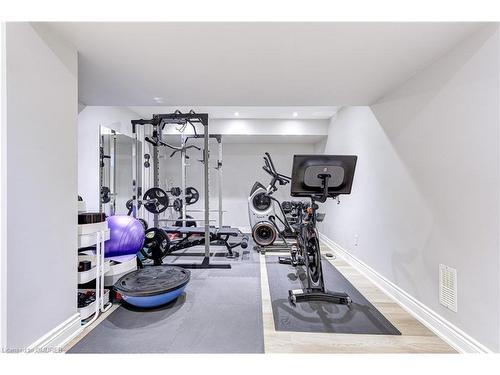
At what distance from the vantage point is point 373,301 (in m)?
2.20

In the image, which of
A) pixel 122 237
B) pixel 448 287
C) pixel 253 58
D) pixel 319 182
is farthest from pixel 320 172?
pixel 122 237

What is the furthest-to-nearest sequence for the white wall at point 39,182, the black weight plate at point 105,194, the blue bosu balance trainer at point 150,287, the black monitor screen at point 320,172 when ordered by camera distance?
1. the black weight plate at point 105,194
2. the black monitor screen at point 320,172
3. the blue bosu balance trainer at point 150,287
4. the white wall at point 39,182

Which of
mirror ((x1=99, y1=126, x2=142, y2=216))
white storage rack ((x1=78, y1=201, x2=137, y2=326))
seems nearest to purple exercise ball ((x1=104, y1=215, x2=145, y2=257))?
white storage rack ((x1=78, y1=201, x2=137, y2=326))

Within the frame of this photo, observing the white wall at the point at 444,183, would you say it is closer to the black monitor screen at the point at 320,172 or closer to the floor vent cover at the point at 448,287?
the floor vent cover at the point at 448,287

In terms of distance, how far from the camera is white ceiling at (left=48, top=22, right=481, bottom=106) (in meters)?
1.44

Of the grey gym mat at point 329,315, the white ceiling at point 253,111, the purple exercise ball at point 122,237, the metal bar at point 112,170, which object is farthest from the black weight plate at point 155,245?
the white ceiling at point 253,111

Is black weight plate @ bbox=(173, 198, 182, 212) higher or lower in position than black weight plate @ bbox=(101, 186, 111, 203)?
lower

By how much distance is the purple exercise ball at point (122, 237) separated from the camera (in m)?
2.19

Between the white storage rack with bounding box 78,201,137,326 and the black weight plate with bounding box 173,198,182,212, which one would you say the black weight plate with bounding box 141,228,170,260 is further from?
the black weight plate with bounding box 173,198,182,212

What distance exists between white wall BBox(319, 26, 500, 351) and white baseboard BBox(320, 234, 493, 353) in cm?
5

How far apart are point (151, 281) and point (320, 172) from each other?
194cm

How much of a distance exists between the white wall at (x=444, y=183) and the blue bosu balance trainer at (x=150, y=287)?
2.20 metres

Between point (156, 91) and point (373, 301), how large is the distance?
3218 mm

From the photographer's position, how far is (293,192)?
7.35 ft
